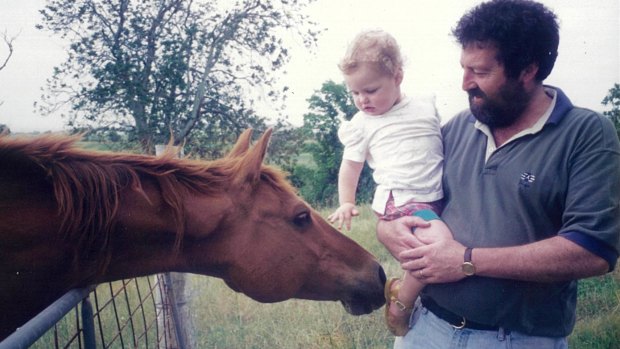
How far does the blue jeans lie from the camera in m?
1.81

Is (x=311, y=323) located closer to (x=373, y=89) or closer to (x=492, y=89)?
(x=373, y=89)

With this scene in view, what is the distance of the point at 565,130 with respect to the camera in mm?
1723

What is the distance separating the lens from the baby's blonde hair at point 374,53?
246 centimetres

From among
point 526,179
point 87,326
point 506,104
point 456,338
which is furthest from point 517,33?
point 87,326

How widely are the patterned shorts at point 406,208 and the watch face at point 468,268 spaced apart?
422mm

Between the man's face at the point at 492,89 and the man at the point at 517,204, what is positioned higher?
the man's face at the point at 492,89

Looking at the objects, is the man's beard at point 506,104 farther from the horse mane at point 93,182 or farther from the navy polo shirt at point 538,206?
the horse mane at point 93,182

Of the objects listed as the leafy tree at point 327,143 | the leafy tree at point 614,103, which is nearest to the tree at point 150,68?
the leafy tree at point 614,103

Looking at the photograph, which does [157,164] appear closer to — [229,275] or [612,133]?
[229,275]

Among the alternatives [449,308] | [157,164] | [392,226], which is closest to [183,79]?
[157,164]

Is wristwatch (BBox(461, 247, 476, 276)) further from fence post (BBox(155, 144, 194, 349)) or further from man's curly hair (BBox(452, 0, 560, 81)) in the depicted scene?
fence post (BBox(155, 144, 194, 349))

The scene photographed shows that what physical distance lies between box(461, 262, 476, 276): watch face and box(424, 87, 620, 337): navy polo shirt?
9cm

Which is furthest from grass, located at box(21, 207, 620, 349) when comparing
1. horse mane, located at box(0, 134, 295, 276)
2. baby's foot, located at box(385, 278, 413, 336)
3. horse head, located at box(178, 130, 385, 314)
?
horse mane, located at box(0, 134, 295, 276)

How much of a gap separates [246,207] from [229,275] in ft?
1.21
